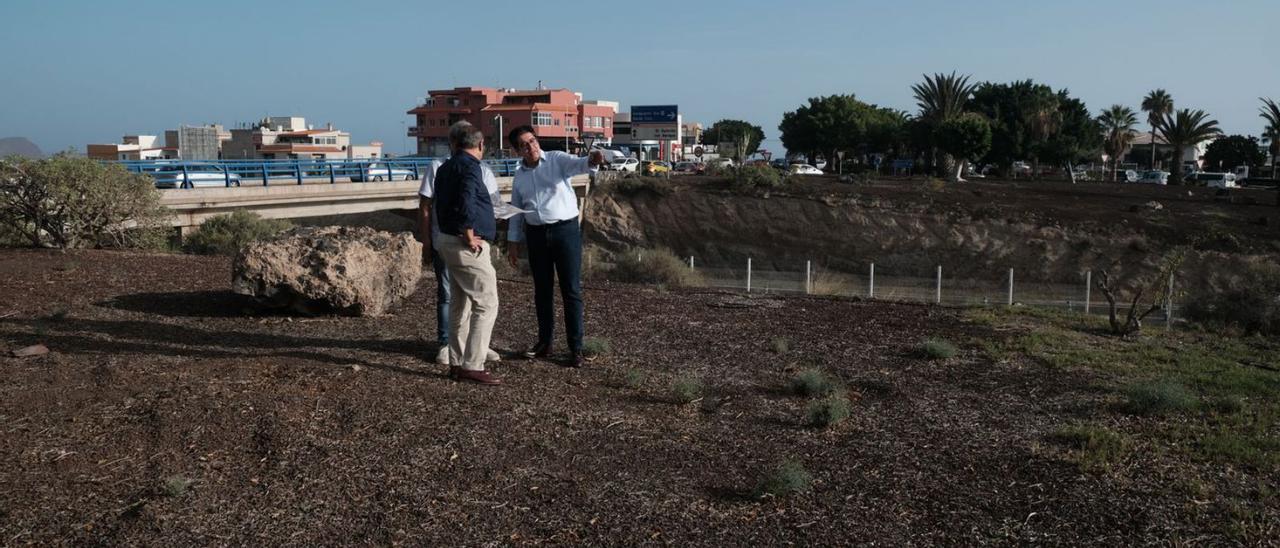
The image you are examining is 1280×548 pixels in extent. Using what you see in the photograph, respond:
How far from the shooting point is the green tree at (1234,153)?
300 ft

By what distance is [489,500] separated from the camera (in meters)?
4.48

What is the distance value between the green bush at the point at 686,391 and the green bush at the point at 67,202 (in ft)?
34.5

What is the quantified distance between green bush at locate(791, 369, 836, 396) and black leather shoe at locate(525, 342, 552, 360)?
187 cm

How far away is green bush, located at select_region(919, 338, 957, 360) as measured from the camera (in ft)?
24.8

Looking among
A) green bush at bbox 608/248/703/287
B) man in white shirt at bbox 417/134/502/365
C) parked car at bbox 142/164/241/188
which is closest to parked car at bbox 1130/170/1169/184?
green bush at bbox 608/248/703/287

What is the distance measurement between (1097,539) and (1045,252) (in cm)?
4004

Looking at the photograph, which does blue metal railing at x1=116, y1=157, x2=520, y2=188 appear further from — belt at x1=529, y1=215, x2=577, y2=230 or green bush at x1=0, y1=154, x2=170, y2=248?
belt at x1=529, y1=215, x2=577, y2=230

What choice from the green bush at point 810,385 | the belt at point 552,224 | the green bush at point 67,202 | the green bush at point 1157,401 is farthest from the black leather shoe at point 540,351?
the green bush at point 67,202

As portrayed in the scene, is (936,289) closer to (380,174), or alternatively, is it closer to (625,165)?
(380,174)

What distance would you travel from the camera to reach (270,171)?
102ft

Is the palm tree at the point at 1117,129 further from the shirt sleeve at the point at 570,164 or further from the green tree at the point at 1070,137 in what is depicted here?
the shirt sleeve at the point at 570,164

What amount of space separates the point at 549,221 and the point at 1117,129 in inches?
3464

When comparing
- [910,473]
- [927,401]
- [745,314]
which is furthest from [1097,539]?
[745,314]

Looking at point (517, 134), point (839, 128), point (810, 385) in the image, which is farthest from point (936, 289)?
point (839, 128)
